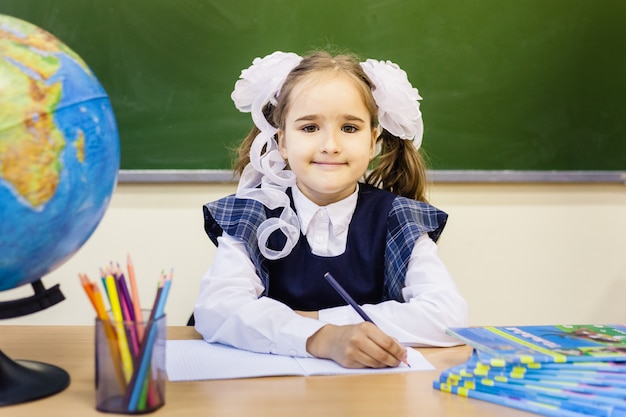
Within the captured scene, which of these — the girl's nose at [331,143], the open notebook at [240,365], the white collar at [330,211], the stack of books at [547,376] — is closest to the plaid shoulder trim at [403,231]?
the white collar at [330,211]

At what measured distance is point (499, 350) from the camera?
97 centimetres

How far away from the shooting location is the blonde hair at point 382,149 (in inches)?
66.1

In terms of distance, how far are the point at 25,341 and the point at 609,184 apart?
6.81 feet

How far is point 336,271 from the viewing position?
1643 millimetres

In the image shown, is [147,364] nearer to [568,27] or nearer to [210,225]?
[210,225]

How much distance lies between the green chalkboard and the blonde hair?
0.61 metres

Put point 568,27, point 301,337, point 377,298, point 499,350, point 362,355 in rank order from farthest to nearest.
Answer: point 568,27, point 377,298, point 301,337, point 362,355, point 499,350

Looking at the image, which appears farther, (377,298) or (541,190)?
(541,190)

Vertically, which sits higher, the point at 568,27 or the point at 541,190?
the point at 568,27

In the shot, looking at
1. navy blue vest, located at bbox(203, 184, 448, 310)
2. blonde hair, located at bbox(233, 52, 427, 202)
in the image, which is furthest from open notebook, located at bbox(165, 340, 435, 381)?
blonde hair, located at bbox(233, 52, 427, 202)

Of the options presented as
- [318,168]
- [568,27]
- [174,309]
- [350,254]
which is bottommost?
[174,309]

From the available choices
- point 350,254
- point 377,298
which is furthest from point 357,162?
point 377,298

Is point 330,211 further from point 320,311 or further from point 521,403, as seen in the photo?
point 521,403

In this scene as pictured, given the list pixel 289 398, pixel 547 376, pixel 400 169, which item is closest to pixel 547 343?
pixel 547 376
